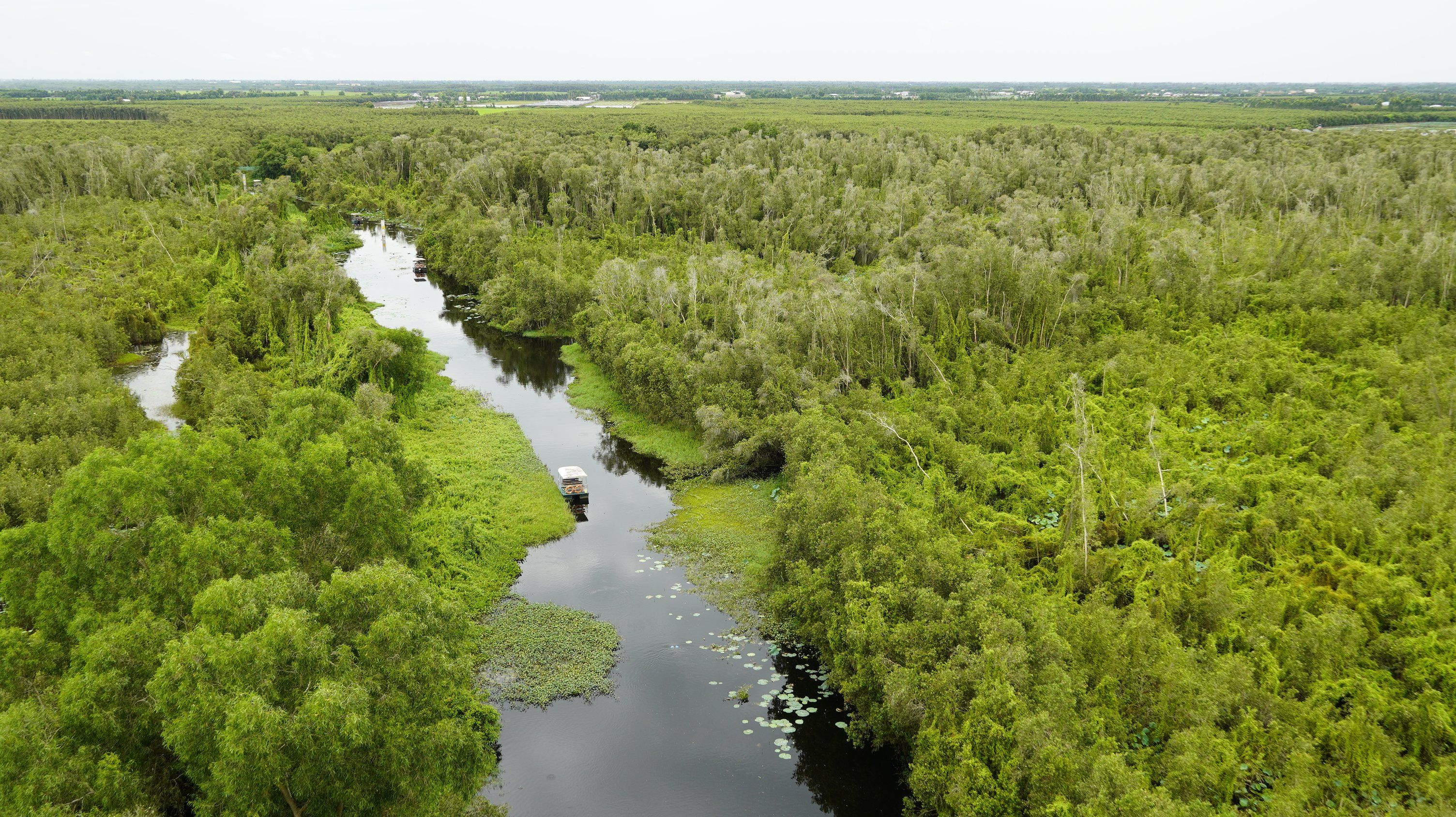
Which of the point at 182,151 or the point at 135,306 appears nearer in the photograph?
the point at 135,306

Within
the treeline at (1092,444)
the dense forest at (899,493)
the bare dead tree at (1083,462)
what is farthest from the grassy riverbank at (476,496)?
the bare dead tree at (1083,462)

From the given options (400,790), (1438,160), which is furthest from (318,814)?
(1438,160)

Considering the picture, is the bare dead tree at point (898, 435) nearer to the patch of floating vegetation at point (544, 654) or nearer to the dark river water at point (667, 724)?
the dark river water at point (667, 724)

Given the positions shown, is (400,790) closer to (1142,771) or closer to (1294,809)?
(1142,771)

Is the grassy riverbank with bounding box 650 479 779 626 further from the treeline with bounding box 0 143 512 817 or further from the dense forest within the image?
the treeline with bounding box 0 143 512 817

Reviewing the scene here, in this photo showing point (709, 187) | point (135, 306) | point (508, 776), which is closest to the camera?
point (508, 776)

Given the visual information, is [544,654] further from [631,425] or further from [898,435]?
[631,425]

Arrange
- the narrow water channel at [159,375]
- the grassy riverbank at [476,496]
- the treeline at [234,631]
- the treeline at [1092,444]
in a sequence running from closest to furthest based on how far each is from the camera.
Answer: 1. the treeline at [234,631]
2. the treeline at [1092,444]
3. the grassy riverbank at [476,496]
4. the narrow water channel at [159,375]
